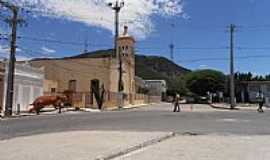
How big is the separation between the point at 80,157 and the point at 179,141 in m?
5.71

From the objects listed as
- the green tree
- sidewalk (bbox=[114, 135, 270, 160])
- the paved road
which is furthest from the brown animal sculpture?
the green tree

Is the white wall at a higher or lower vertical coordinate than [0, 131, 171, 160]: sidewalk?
higher

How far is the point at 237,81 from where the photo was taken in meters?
102

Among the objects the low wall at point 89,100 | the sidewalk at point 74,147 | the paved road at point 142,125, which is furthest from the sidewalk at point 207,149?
the low wall at point 89,100

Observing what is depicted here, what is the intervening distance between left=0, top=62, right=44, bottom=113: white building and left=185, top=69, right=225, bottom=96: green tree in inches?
2579

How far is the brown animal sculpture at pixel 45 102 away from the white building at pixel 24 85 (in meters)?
1.45

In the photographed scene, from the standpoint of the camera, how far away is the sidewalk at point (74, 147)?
37.6 feet

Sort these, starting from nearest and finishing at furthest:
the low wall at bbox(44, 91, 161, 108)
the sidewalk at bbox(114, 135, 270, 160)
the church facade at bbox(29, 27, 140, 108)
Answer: the sidewalk at bbox(114, 135, 270, 160) < the low wall at bbox(44, 91, 161, 108) < the church facade at bbox(29, 27, 140, 108)

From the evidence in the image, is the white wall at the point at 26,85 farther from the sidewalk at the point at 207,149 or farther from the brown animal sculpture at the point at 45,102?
the sidewalk at the point at 207,149

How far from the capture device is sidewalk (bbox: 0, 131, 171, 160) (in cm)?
1146

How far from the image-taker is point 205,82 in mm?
110125

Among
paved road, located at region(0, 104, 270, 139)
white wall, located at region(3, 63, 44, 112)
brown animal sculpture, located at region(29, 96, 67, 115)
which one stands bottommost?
paved road, located at region(0, 104, 270, 139)

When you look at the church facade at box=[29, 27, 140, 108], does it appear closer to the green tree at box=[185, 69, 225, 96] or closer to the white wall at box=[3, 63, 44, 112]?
the white wall at box=[3, 63, 44, 112]

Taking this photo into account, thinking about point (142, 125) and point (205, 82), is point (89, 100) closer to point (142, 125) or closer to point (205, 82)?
point (142, 125)
